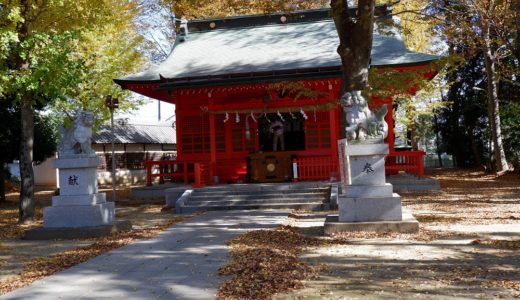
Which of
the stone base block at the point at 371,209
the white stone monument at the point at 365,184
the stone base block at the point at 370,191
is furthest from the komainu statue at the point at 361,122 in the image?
the stone base block at the point at 371,209

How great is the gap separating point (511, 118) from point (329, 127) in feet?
42.6

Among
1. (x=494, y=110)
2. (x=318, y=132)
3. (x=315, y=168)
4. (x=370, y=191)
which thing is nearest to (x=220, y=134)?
(x=318, y=132)

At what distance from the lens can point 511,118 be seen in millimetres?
25922

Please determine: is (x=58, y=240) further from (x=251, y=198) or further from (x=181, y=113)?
(x=181, y=113)

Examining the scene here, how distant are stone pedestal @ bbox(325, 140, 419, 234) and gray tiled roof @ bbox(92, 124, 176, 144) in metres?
22.8

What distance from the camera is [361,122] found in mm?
9766

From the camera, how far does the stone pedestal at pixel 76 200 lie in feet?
34.5

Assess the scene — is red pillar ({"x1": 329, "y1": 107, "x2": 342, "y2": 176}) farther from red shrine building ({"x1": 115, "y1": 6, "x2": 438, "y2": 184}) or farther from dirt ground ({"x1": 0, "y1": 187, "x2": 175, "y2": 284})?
dirt ground ({"x1": 0, "y1": 187, "x2": 175, "y2": 284})

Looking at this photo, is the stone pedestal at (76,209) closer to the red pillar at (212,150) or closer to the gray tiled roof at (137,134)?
the red pillar at (212,150)

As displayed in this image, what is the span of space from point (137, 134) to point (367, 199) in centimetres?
2789

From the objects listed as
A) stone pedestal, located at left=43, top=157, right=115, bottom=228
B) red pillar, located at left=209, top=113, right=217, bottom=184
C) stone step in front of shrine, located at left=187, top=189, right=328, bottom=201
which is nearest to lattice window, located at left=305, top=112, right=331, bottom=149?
red pillar, located at left=209, top=113, right=217, bottom=184

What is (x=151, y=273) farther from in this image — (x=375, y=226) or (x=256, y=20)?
(x=256, y=20)

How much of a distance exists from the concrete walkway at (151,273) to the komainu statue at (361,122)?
2942 millimetres

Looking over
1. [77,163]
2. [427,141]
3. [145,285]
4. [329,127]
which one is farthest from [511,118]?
[427,141]
